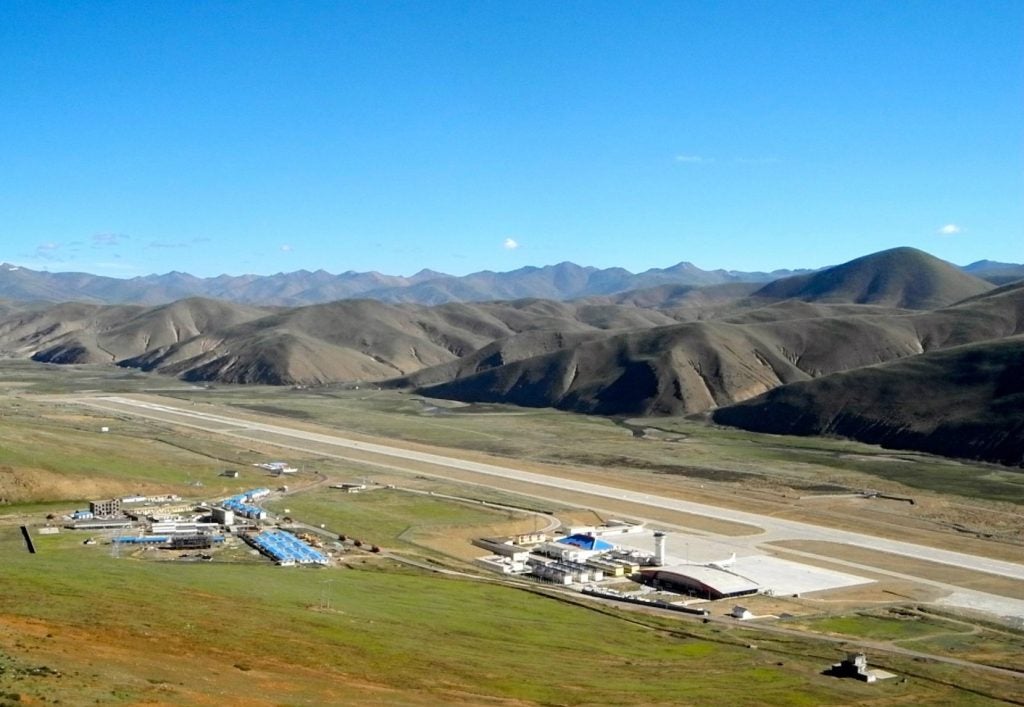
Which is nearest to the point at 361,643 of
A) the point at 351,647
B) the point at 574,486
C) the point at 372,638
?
the point at 351,647

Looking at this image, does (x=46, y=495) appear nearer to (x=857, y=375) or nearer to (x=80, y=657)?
(x=80, y=657)

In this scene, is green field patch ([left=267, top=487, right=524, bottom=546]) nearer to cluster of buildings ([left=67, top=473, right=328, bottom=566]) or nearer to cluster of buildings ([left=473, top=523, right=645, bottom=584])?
cluster of buildings ([left=67, top=473, right=328, bottom=566])

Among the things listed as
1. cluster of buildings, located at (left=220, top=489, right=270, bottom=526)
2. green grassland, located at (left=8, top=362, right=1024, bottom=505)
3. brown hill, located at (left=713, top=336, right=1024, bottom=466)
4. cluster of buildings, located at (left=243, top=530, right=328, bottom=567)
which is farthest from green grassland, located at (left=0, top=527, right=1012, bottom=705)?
brown hill, located at (left=713, top=336, right=1024, bottom=466)

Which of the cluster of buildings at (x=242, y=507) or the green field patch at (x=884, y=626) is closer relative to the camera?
the green field patch at (x=884, y=626)

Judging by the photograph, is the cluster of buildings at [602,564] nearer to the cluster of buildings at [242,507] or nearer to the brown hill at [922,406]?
the cluster of buildings at [242,507]

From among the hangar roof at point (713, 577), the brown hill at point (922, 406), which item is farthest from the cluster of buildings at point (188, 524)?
the brown hill at point (922, 406)

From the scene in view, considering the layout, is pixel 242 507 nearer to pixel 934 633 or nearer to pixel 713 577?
pixel 713 577
